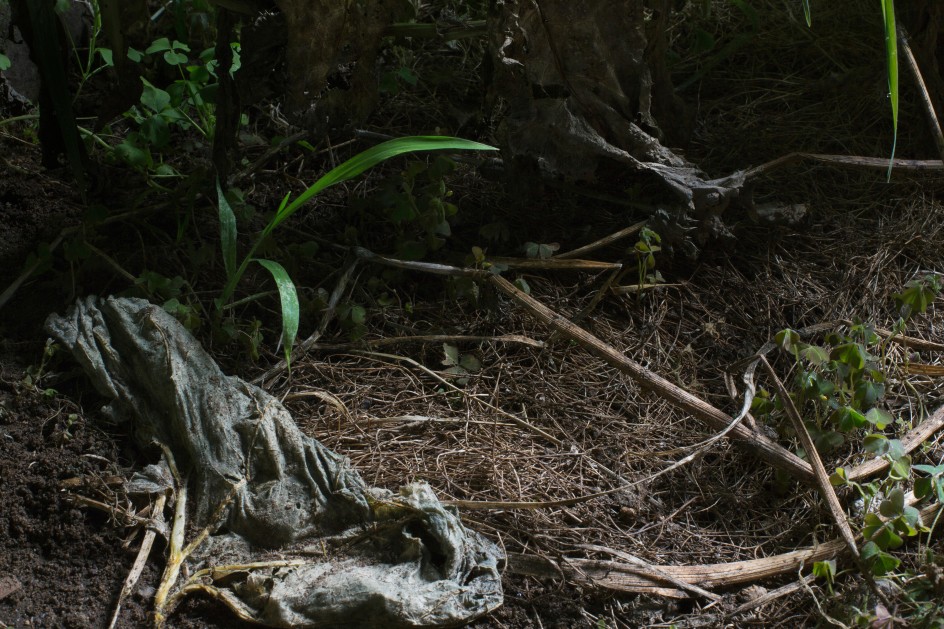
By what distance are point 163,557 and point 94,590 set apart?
130mm

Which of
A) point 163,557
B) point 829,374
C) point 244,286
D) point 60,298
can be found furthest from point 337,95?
point 829,374

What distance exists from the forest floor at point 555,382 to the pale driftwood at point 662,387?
41 mm

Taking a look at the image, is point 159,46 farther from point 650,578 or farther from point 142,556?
point 650,578

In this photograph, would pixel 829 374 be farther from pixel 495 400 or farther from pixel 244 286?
pixel 244 286

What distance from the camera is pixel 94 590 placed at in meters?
1.61

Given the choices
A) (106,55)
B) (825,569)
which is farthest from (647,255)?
(106,55)

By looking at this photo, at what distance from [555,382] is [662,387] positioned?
27 cm

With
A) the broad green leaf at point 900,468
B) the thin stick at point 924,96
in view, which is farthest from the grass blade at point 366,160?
the thin stick at point 924,96

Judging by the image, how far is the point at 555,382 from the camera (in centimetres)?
211

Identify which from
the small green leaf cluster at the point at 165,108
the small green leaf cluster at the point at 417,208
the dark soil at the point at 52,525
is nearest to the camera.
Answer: the dark soil at the point at 52,525

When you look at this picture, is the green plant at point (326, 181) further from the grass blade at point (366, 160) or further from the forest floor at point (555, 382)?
the forest floor at point (555, 382)

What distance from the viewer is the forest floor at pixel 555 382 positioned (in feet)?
5.46

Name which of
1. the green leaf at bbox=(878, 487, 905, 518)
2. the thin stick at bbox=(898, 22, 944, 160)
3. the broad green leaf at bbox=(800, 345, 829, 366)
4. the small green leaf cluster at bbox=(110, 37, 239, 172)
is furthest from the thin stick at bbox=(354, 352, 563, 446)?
the thin stick at bbox=(898, 22, 944, 160)

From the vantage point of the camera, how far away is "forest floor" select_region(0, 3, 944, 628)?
166 centimetres
